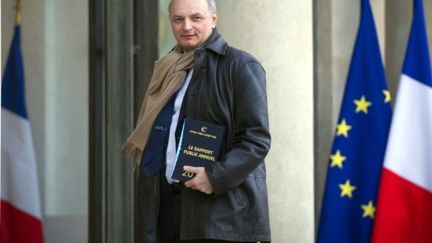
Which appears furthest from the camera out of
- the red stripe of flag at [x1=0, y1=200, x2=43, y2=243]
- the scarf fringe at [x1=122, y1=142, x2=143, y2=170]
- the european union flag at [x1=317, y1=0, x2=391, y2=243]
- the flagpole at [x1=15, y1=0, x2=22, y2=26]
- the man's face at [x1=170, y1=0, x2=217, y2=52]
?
the european union flag at [x1=317, y1=0, x2=391, y2=243]

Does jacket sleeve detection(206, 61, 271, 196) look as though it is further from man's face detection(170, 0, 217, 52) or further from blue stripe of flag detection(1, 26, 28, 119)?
blue stripe of flag detection(1, 26, 28, 119)

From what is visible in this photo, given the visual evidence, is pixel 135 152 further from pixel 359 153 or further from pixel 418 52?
pixel 418 52

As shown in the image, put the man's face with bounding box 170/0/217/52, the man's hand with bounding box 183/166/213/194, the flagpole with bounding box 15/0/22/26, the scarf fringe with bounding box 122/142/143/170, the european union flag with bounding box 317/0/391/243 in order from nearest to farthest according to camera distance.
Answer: the man's hand with bounding box 183/166/213/194 → the man's face with bounding box 170/0/217/52 → the scarf fringe with bounding box 122/142/143/170 → the flagpole with bounding box 15/0/22/26 → the european union flag with bounding box 317/0/391/243

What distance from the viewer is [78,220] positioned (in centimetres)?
546

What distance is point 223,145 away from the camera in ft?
11.6

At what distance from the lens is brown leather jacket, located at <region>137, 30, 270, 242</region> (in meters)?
3.46

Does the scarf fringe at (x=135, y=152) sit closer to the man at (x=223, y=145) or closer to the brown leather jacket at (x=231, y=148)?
the man at (x=223, y=145)

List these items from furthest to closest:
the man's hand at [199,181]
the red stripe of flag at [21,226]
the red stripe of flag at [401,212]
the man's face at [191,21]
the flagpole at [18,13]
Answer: the red stripe of flag at [401,212], the red stripe of flag at [21,226], the flagpole at [18,13], the man's face at [191,21], the man's hand at [199,181]

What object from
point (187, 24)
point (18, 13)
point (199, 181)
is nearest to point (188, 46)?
point (187, 24)

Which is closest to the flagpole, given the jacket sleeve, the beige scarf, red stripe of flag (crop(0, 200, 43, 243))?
red stripe of flag (crop(0, 200, 43, 243))

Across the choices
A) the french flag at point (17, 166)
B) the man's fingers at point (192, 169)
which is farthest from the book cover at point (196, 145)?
the french flag at point (17, 166)

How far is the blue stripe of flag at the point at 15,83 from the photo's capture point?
5164 mm

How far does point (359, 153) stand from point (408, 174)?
355 mm

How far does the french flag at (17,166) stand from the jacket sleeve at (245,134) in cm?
199
